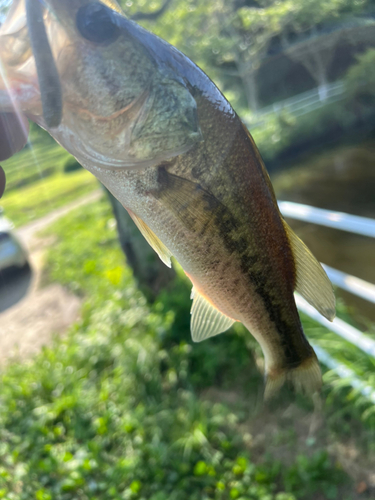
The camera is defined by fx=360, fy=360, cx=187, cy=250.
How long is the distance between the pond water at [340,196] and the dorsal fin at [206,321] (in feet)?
11.0

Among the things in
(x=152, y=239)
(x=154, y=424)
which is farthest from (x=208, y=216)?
(x=154, y=424)

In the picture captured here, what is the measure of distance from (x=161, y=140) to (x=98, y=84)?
0.18 meters

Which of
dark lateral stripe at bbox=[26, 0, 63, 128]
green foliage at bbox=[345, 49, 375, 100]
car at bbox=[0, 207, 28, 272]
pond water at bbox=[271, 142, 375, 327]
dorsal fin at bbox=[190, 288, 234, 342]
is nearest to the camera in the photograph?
dark lateral stripe at bbox=[26, 0, 63, 128]

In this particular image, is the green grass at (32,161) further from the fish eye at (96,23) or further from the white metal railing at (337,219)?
the white metal railing at (337,219)

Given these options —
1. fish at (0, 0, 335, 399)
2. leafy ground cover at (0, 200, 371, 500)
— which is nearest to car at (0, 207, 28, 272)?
leafy ground cover at (0, 200, 371, 500)

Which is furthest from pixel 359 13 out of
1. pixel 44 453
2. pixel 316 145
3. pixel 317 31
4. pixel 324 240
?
pixel 316 145

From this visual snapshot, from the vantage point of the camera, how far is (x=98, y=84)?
774 millimetres

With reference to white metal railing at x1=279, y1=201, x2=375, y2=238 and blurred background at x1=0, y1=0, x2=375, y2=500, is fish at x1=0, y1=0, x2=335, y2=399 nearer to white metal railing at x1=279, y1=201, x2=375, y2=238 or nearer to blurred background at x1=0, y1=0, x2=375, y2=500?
blurred background at x1=0, y1=0, x2=375, y2=500

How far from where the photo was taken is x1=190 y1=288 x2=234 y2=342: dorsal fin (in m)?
1.15

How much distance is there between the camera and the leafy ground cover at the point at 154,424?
2.47 m

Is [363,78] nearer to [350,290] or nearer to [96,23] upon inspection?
[350,290]

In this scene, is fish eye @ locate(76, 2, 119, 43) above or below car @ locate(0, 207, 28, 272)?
above

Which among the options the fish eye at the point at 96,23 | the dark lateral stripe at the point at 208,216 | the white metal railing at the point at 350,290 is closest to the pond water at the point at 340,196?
the white metal railing at the point at 350,290

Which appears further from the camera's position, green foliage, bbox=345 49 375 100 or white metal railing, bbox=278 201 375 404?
green foliage, bbox=345 49 375 100
